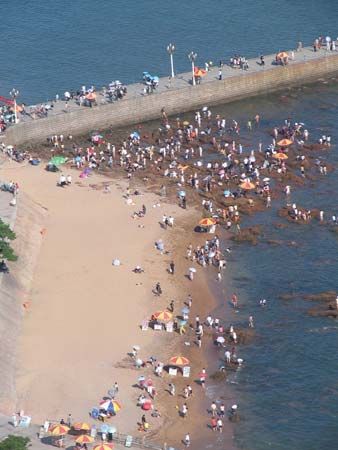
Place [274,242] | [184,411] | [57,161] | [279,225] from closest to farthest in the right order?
[184,411], [274,242], [279,225], [57,161]

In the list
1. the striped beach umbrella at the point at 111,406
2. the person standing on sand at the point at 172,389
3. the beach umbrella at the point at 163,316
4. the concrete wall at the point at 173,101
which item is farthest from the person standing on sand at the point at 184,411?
the concrete wall at the point at 173,101

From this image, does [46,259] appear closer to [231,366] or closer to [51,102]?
[231,366]

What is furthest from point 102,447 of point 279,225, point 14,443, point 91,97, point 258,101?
point 258,101

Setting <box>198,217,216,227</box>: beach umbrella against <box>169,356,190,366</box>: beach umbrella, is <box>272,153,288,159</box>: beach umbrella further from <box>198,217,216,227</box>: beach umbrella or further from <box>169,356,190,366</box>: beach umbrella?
<box>169,356,190,366</box>: beach umbrella

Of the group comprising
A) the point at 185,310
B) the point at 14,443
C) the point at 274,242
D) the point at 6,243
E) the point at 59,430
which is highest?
the point at 6,243

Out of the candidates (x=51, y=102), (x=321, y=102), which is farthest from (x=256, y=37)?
(x=51, y=102)

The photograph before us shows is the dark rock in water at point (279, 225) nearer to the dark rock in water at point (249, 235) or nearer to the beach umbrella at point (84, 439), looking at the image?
the dark rock in water at point (249, 235)

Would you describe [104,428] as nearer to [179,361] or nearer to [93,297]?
[179,361]
